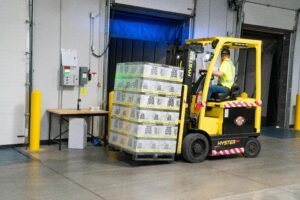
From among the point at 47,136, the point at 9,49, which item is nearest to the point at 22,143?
the point at 47,136

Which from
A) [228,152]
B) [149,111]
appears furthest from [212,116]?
[149,111]

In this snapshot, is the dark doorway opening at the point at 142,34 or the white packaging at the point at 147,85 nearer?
the white packaging at the point at 147,85

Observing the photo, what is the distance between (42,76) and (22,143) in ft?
4.57

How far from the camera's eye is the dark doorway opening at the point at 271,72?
11.5m

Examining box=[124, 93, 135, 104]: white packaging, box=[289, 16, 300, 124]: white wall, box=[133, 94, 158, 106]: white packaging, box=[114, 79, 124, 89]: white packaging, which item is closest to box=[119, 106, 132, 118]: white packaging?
box=[124, 93, 135, 104]: white packaging

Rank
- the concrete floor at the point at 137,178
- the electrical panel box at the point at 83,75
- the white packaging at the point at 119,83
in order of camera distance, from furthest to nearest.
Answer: the electrical panel box at the point at 83,75, the white packaging at the point at 119,83, the concrete floor at the point at 137,178

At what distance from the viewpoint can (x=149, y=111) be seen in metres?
6.05

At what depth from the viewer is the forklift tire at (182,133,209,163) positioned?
6.54m

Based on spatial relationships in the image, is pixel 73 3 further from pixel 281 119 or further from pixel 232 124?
pixel 281 119

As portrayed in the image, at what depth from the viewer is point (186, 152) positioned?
6.53m

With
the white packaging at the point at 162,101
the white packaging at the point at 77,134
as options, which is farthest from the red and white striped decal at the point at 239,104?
the white packaging at the point at 77,134

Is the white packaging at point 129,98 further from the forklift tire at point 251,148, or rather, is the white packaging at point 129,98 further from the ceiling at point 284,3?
the ceiling at point 284,3

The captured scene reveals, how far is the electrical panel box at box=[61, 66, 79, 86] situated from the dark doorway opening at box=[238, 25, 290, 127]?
5.69 m

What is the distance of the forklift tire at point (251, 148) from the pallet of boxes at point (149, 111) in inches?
69.8
